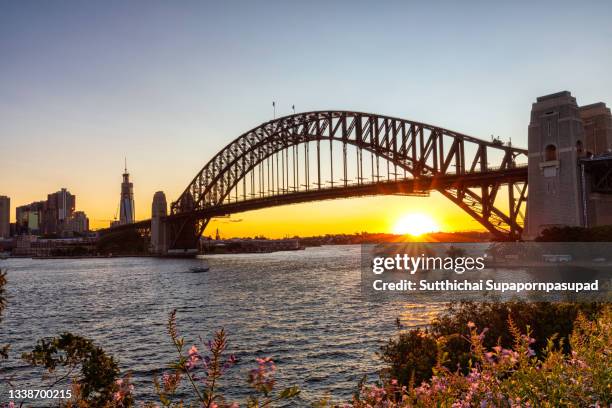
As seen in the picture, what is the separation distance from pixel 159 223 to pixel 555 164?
111 meters

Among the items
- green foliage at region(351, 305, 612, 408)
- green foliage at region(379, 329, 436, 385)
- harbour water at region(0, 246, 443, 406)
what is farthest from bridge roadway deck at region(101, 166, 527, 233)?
green foliage at region(351, 305, 612, 408)

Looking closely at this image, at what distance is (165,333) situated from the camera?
29.8 m

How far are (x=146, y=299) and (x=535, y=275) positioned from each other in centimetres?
3494

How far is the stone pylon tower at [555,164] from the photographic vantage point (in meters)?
49.1

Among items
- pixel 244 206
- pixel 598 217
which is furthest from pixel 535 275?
pixel 244 206

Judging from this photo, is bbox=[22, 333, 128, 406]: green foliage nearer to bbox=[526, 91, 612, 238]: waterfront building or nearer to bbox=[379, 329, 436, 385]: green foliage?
bbox=[379, 329, 436, 385]: green foliage

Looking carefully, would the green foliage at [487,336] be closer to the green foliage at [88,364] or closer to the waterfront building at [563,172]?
the green foliage at [88,364]

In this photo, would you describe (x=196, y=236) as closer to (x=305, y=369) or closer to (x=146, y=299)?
(x=146, y=299)

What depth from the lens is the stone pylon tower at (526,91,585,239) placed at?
49.1 meters

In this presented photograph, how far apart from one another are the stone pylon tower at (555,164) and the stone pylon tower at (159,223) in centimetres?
10682

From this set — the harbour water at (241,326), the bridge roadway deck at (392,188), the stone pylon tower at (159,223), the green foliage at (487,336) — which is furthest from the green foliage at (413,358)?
the stone pylon tower at (159,223)

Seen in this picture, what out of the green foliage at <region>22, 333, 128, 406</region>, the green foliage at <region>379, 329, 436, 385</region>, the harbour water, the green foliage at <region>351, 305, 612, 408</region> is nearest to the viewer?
the green foliage at <region>351, 305, 612, 408</region>

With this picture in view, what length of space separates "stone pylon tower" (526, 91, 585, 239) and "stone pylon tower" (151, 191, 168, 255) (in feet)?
350

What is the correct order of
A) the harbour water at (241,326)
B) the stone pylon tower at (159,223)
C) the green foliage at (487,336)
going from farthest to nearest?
1. the stone pylon tower at (159,223)
2. the harbour water at (241,326)
3. the green foliage at (487,336)
